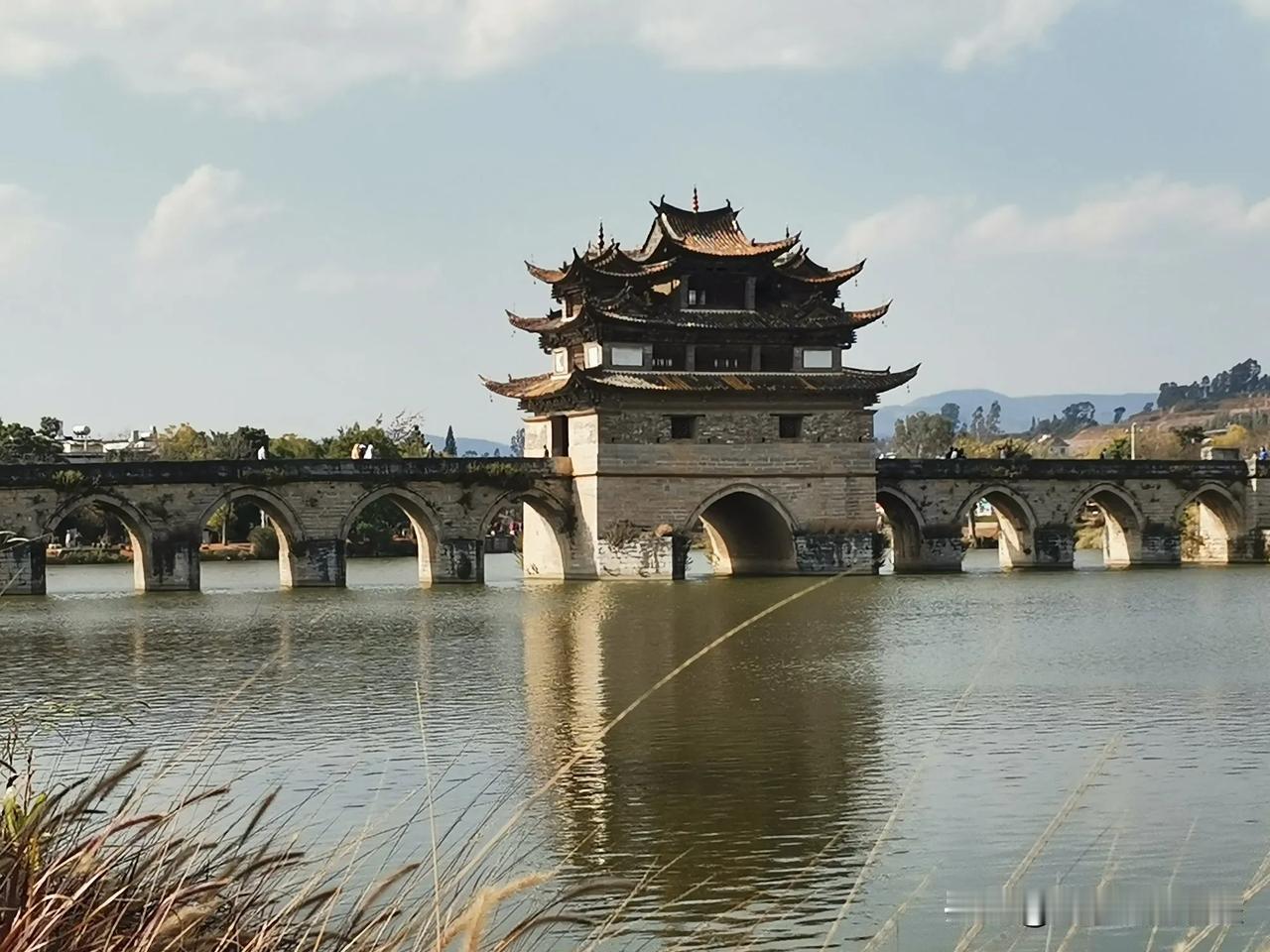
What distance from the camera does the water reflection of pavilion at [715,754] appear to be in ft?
38.5

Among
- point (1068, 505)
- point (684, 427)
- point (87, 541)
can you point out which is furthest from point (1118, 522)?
point (87, 541)

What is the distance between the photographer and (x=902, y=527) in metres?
50.1

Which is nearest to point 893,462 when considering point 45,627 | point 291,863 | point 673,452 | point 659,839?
point 673,452

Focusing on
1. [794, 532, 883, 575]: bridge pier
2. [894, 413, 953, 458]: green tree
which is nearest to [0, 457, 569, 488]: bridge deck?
[794, 532, 883, 575]: bridge pier

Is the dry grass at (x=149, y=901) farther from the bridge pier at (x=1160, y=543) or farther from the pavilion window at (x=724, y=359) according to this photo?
the bridge pier at (x=1160, y=543)

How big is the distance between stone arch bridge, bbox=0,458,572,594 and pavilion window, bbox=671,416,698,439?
118 inches

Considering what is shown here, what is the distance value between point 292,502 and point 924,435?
112895 millimetres

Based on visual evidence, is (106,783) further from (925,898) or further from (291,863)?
(925,898)

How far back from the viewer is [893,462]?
157ft

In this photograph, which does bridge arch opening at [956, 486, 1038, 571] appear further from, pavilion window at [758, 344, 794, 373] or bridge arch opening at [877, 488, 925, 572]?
pavilion window at [758, 344, 794, 373]

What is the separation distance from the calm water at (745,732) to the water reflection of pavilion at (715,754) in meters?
0.05

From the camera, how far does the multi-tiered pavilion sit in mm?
43438

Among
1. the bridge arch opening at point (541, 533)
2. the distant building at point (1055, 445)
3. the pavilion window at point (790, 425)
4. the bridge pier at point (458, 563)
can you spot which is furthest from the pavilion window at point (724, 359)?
the distant building at point (1055, 445)

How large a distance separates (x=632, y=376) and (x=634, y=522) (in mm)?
3512
